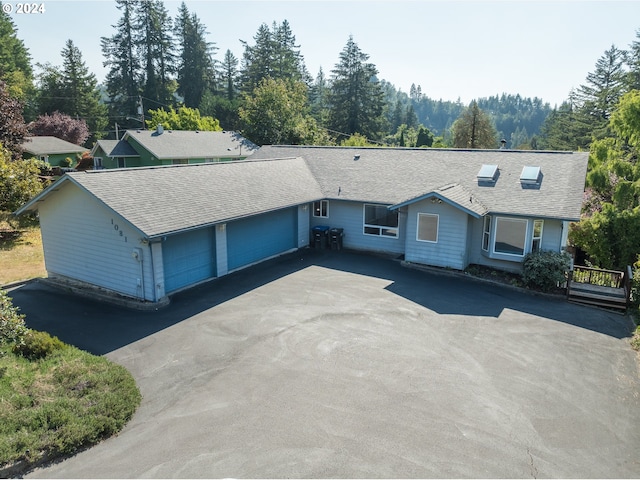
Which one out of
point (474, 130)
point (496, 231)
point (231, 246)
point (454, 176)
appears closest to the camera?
point (496, 231)

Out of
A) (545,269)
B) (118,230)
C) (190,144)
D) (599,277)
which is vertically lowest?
(599,277)

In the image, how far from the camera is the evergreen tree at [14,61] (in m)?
54.4

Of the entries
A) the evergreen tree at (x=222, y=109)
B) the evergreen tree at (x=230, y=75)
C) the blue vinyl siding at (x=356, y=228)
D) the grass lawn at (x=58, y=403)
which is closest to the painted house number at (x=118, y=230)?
the grass lawn at (x=58, y=403)

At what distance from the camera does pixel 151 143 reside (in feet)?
124

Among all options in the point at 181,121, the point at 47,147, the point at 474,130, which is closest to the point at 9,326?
the point at 47,147

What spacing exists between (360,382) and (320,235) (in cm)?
1216

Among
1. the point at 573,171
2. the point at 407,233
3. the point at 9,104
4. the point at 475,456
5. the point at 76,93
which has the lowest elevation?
the point at 475,456

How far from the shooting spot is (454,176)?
19.5 m

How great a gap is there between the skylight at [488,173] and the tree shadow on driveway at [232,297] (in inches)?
178

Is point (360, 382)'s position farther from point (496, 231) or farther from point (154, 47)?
point (154, 47)

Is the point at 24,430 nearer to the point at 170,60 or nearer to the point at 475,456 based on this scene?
the point at 475,456

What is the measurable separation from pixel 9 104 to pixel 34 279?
18004 millimetres

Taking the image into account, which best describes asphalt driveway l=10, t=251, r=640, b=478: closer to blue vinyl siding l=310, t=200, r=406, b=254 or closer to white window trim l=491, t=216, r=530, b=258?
white window trim l=491, t=216, r=530, b=258

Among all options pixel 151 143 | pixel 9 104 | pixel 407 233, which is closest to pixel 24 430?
pixel 407 233
